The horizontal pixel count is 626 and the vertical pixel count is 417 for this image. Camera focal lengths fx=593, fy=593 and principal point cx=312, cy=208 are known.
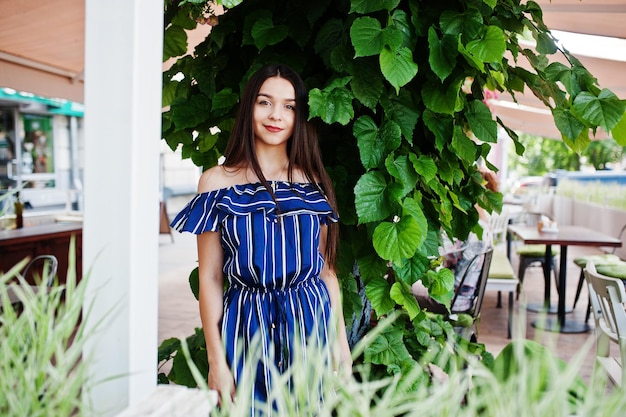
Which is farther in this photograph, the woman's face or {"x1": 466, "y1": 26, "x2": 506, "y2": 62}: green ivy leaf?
the woman's face

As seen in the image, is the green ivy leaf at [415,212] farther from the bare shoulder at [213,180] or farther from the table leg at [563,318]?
the table leg at [563,318]

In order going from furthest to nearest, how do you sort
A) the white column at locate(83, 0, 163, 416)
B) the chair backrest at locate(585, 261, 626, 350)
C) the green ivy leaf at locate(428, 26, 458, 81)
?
1. the chair backrest at locate(585, 261, 626, 350)
2. the green ivy leaf at locate(428, 26, 458, 81)
3. the white column at locate(83, 0, 163, 416)

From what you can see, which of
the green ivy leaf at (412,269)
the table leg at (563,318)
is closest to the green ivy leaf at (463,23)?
the green ivy leaf at (412,269)

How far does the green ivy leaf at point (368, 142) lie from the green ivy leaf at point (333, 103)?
0.09m

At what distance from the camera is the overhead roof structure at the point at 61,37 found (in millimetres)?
3382

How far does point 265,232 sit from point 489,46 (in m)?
0.80

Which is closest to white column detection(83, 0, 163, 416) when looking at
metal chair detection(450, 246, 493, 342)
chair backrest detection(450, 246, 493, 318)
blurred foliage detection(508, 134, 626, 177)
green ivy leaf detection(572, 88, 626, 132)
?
green ivy leaf detection(572, 88, 626, 132)

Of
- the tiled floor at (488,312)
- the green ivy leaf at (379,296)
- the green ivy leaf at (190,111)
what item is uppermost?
the green ivy leaf at (190,111)

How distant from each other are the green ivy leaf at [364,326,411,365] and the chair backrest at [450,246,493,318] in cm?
184

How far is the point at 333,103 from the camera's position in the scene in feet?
5.60

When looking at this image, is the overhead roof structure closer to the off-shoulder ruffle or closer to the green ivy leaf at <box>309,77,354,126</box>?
the green ivy leaf at <box>309,77,354,126</box>

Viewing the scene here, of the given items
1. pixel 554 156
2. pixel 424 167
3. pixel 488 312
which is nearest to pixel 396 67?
pixel 424 167

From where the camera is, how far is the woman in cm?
164

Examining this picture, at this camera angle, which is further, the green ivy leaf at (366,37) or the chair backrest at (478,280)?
the chair backrest at (478,280)
